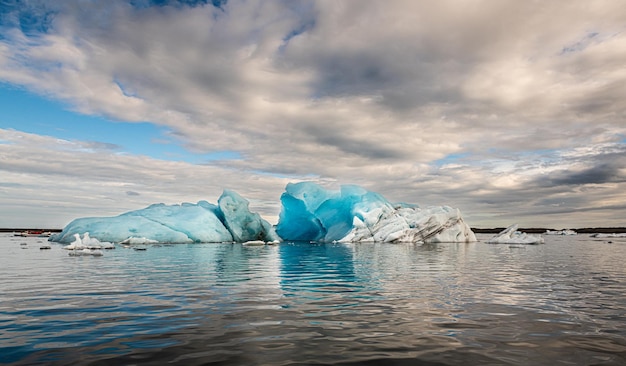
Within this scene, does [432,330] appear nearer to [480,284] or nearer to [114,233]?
[480,284]

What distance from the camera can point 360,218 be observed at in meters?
47.0

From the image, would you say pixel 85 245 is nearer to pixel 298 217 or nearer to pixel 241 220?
pixel 241 220

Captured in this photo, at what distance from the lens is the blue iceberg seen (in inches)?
1628

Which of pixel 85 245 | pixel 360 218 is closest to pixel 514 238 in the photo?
pixel 360 218

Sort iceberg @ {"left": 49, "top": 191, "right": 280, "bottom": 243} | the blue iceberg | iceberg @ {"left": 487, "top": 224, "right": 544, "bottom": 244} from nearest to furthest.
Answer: iceberg @ {"left": 49, "top": 191, "right": 280, "bottom": 243} < the blue iceberg < iceberg @ {"left": 487, "top": 224, "right": 544, "bottom": 244}

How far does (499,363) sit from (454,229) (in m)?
44.1

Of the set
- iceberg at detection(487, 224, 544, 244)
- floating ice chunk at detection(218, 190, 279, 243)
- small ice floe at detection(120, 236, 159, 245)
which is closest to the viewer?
small ice floe at detection(120, 236, 159, 245)

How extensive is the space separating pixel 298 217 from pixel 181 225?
1726 cm

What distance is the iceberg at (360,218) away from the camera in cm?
4544

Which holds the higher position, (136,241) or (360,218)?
(360,218)

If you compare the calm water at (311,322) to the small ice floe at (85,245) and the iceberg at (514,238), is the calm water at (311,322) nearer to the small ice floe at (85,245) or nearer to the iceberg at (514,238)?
the small ice floe at (85,245)

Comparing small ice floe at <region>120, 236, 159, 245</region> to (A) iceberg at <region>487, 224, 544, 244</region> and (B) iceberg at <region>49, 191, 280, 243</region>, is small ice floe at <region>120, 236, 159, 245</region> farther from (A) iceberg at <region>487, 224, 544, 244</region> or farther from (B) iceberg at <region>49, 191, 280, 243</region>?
(A) iceberg at <region>487, 224, 544, 244</region>

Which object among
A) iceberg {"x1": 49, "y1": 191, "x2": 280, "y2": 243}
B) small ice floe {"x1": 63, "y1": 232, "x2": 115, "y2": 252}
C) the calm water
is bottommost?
the calm water

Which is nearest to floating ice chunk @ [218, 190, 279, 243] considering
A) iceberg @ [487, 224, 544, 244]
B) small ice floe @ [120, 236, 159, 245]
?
small ice floe @ [120, 236, 159, 245]
